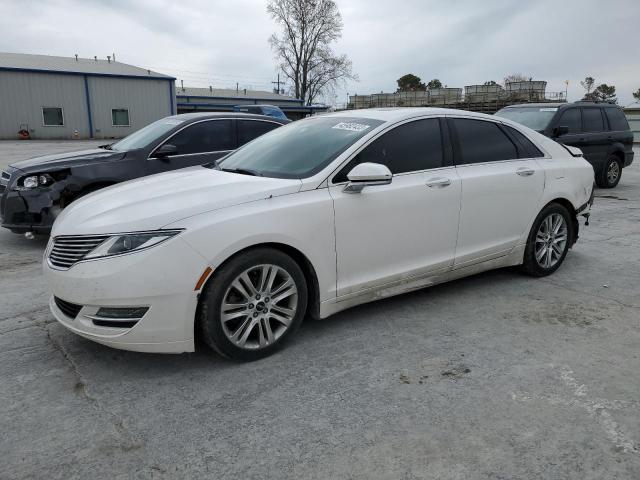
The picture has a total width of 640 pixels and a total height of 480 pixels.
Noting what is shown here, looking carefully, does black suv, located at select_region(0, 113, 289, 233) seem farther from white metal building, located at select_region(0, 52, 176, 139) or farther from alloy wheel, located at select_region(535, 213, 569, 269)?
white metal building, located at select_region(0, 52, 176, 139)

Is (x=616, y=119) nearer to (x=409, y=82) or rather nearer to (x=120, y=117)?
(x=120, y=117)

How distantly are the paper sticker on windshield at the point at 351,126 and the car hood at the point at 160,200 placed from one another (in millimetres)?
765

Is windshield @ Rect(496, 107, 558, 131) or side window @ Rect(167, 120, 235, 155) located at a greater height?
windshield @ Rect(496, 107, 558, 131)

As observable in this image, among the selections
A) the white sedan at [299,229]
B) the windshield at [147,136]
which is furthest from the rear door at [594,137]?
the windshield at [147,136]

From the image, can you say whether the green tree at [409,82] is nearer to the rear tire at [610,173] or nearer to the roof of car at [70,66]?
the roof of car at [70,66]

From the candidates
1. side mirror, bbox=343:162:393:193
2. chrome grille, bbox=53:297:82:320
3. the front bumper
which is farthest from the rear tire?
chrome grille, bbox=53:297:82:320

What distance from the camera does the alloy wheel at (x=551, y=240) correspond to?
4.91 m

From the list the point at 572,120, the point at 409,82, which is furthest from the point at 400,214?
the point at 409,82

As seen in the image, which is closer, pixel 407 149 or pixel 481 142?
pixel 407 149

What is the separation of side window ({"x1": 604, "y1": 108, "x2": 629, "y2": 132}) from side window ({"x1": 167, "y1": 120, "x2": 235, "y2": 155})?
8.80 m

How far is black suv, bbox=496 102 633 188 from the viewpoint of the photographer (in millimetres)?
10164

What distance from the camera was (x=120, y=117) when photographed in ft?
119

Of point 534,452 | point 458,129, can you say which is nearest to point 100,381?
point 534,452

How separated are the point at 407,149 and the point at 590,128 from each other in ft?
28.3
